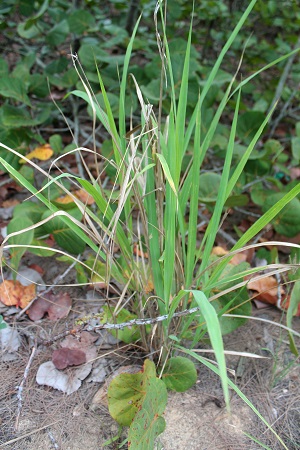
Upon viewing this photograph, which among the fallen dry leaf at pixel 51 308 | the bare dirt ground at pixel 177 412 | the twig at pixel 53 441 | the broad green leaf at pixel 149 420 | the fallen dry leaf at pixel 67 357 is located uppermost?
the broad green leaf at pixel 149 420

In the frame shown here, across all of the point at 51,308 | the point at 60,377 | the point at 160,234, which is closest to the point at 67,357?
the point at 60,377

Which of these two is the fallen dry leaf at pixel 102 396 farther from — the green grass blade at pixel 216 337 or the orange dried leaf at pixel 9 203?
the orange dried leaf at pixel 9 203

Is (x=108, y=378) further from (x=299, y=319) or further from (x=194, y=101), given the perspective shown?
(x=194, y=101)

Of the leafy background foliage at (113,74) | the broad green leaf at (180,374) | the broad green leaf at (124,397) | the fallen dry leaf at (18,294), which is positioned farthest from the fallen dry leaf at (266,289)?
the fallen dry leaf at (18,294)

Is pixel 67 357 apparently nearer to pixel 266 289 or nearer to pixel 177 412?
pixel 177 412

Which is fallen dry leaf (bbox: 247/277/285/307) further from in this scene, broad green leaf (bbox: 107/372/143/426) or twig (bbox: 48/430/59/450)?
twig (bbox: 48/430/59/450)

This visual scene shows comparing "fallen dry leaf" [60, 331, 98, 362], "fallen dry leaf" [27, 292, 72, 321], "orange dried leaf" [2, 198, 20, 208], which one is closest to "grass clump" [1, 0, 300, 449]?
"fallen dry leaf" [60, 331, 98, 362]
